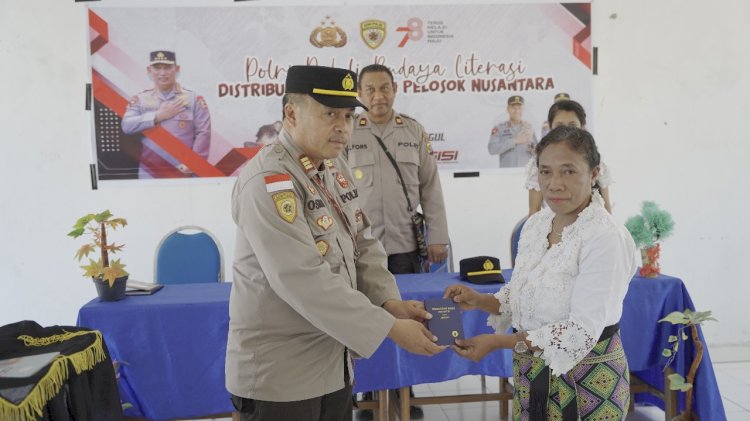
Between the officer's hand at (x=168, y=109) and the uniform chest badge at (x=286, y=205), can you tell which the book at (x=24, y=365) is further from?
the officer's hand at (x=168, y=109)

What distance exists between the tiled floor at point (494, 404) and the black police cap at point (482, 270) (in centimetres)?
87

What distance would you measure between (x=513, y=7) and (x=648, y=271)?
2.20 meters

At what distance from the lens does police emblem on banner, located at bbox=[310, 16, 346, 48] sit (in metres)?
4.30

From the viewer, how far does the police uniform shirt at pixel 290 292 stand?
1509mm

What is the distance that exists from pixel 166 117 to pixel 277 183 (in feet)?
10.1

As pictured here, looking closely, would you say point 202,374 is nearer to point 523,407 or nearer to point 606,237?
point 523,407

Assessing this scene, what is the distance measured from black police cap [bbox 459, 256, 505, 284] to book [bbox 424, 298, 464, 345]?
1129mm

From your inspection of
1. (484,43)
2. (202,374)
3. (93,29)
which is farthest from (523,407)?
(93,29)

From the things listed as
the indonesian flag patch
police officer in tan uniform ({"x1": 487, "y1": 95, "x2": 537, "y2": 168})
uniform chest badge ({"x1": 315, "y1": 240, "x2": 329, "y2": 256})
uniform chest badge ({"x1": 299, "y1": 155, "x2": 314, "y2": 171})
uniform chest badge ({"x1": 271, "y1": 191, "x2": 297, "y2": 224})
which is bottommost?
uniform chest badge ({"x1": 315, "y1": 240, "x2": 329, "y2": 256})

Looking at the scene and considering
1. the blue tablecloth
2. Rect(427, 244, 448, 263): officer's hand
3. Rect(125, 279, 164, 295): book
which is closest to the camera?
the blue tablecloth

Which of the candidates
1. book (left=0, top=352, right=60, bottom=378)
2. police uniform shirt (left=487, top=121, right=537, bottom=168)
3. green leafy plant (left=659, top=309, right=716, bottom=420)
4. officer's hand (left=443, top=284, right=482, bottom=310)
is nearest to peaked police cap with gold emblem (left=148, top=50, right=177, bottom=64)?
police uniform shirt (left=487, top=121, right=537, bottom=168)

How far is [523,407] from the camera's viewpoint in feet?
5.95

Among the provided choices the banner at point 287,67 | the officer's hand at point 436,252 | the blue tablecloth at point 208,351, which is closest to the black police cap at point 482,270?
the blue tablecloth at point 208,351

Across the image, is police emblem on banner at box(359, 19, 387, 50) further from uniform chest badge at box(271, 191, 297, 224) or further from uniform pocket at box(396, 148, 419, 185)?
uniform chest badge at box(271, 191, 297, 224)
